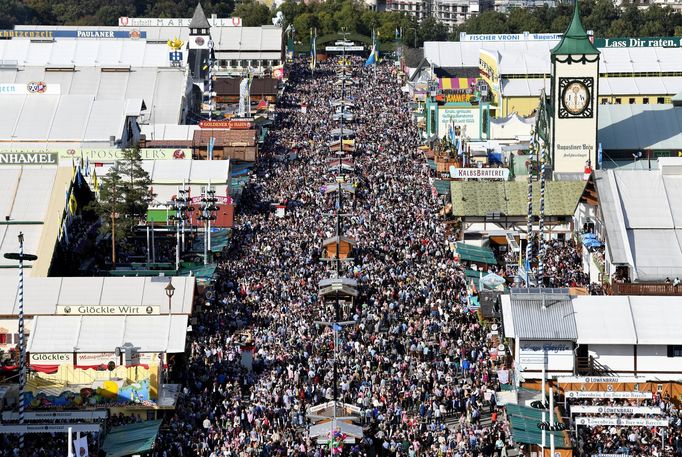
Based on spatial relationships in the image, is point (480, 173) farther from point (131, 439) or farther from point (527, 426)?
point (131, 439)

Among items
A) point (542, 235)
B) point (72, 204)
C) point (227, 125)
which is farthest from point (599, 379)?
point (227, 125)

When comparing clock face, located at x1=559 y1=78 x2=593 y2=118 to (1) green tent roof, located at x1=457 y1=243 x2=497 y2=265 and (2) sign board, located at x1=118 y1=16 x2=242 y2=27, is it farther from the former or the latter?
(2) sign board, located at x1=118 y1=16 x2=242 y2=27

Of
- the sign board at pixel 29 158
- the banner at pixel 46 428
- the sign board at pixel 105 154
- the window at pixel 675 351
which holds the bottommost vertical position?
the banner at pixel 46 428

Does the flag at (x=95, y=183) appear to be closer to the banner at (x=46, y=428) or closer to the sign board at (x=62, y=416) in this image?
the sign board at (x=62, y=416)

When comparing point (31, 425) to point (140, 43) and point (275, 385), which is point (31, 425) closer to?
point (275, 385)

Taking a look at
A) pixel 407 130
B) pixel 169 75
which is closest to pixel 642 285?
pixel 407 130

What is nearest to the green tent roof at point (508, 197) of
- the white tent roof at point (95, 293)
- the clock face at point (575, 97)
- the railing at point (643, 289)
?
the clock face at point (575, 97)
